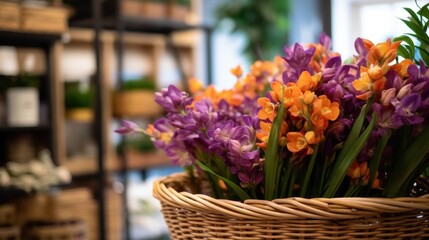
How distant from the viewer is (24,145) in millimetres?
2559

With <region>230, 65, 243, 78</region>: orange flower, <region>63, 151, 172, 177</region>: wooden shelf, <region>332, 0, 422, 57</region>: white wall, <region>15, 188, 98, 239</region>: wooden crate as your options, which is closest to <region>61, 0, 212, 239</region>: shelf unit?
<region>63, 151, 172, 177</region>: wooden shelf

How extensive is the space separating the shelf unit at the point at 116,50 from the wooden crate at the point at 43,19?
0.60 feet

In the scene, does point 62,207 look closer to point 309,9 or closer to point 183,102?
point 183,102

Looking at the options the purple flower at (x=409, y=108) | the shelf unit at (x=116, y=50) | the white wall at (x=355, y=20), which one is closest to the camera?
the purple flower at (x=409, y=108)

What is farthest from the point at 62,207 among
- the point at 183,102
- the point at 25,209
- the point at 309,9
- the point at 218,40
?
the point at 218,40

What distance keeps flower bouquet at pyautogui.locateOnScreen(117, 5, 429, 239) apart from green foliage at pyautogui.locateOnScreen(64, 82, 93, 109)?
2.58 m

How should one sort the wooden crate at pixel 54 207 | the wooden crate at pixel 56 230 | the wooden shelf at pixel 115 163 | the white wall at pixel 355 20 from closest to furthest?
1. the wooden crate at pixel 56 230
2. the wooden crate at pixel 54 207
3. the white wall at pixel 355 20
4. the wooden shelf at pixel 115 163

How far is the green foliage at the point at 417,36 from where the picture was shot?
66 cm

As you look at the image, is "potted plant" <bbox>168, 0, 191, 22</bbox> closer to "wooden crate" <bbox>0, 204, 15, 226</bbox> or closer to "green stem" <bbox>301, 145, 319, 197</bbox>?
"wooden crate" <bbox>0, 204, 15, 226</bbox>

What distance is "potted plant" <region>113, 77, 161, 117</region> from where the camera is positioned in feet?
10.7

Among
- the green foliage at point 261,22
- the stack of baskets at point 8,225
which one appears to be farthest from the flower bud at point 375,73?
the green foliage at point 261,22

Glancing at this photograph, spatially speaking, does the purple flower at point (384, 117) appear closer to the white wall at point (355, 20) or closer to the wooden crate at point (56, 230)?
the wooden crate at point (56, 230)

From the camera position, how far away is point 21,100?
243 cm

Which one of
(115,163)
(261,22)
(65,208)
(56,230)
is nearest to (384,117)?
(56,230)
